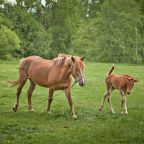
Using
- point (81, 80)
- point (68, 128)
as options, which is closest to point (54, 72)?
point (81, 80)

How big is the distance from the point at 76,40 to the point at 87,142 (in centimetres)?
6434

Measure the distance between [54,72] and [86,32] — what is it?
5793 centimetres

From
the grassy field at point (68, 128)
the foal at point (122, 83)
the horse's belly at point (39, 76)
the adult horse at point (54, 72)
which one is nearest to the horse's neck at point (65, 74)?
the adult horse at point (54, 72)

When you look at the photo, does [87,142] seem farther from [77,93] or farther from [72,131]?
[77,93]

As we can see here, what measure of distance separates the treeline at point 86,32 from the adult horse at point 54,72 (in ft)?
154

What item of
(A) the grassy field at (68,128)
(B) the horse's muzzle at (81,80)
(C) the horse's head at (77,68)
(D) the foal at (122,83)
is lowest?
(A) the grassy field at (68,128)

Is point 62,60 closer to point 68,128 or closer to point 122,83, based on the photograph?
point 122,83

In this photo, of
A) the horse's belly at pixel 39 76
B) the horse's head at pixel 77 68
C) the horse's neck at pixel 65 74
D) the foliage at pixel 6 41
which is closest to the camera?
the horse's head at pixel 77 68

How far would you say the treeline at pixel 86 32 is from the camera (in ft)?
219

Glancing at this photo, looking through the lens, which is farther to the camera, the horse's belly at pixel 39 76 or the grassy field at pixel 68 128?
the horse's belly at pixel 39 76

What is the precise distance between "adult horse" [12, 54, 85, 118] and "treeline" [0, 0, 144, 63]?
154ft

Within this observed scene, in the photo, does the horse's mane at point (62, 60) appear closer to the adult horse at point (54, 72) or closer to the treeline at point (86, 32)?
the adult horse at point (54, 72)

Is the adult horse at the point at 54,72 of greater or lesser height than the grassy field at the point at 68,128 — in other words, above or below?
above

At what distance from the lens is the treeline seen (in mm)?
66812
